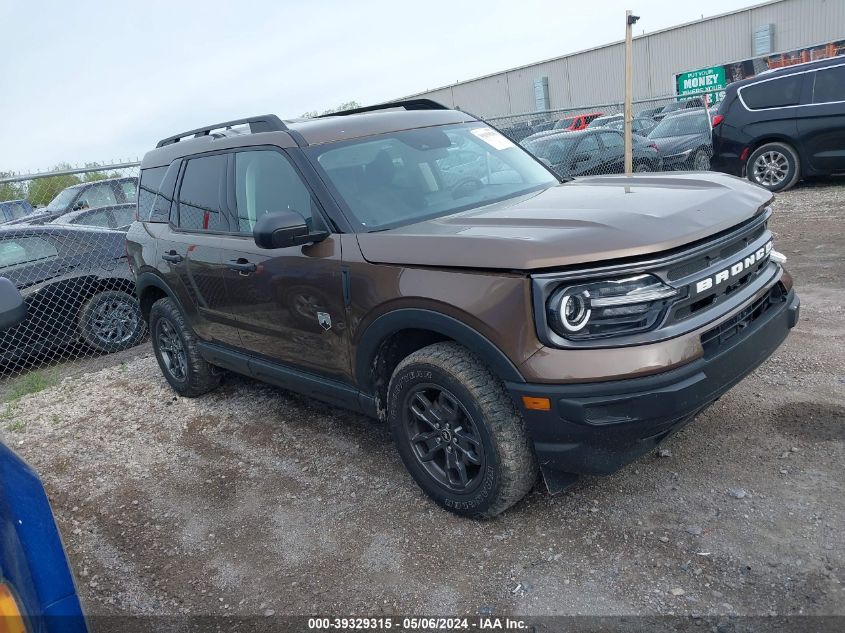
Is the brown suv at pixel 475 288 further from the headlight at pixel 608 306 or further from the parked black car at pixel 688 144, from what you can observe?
the parked black car at pixel 688 144

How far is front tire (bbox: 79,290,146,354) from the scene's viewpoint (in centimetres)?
726

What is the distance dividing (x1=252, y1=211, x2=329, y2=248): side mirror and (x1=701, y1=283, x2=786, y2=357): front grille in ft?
6.12

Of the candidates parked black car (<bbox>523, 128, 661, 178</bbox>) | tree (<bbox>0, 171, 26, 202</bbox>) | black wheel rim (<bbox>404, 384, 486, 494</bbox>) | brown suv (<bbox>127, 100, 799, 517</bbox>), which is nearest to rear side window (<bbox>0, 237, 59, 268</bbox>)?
brown suv (<bbox>127, 100, 799, 517</bbox>)

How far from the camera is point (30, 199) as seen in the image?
11.9m

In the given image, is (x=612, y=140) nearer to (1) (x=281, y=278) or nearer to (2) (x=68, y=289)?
(2) (x=68, y=289)

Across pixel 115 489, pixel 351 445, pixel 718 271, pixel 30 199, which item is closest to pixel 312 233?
pixel 351 445

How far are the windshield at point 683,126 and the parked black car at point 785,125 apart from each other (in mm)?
1186

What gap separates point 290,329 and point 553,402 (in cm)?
173

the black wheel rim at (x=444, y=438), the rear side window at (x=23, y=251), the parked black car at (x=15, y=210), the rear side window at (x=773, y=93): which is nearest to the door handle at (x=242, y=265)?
the black wheel rim at (x=444, y=438)

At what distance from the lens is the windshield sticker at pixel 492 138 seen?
14.0 feet

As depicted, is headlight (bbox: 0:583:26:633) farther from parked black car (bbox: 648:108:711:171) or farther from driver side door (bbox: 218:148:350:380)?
parked black car (bbox: 648:108:711:171)

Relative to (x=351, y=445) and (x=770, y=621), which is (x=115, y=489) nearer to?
(x=351, y=445)

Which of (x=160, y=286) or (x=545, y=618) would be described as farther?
(x=160, y=286)

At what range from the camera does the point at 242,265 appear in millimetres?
4000
